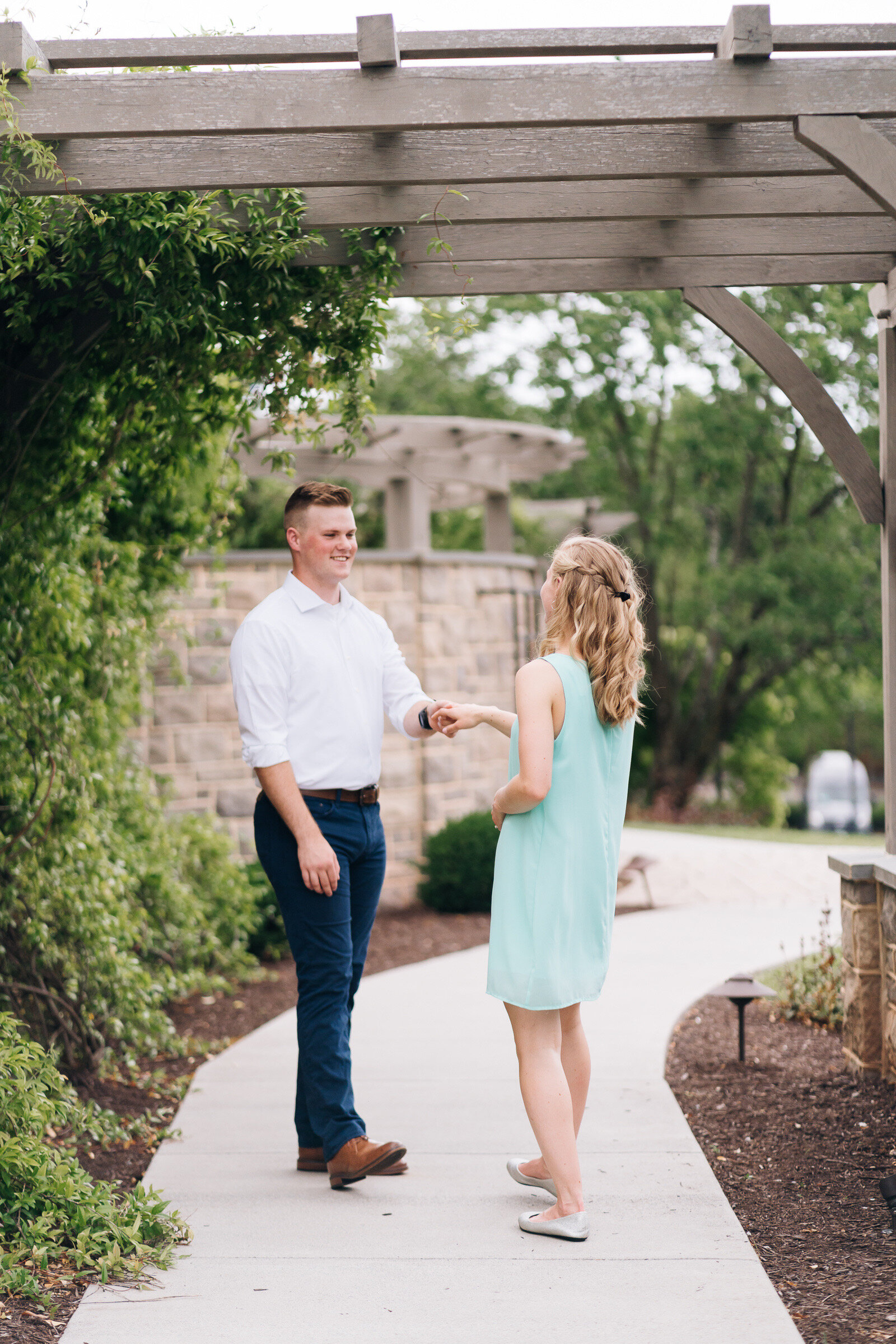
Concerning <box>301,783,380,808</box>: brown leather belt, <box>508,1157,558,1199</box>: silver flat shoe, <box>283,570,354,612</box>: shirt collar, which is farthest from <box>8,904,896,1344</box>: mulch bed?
<box>283,570,354,612</box>: shirt collar

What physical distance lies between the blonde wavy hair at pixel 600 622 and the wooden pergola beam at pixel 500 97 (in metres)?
1.06

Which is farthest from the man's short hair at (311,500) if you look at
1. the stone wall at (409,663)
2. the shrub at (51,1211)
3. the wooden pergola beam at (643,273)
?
the stone wall at (409,663)

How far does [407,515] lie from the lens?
8.77 metres

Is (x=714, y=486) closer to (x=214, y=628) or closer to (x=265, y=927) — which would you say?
(x=214, y=628)

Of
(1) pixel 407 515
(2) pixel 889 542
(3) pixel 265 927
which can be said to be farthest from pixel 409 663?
(2) pixel 889 542

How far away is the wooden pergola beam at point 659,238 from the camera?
164 inches

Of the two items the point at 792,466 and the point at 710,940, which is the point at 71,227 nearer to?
the point at 710,940

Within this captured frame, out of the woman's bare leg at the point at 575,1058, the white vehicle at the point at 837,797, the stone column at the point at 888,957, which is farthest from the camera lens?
the white vehicle at the point at 837,797

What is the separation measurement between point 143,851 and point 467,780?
353 centimetres

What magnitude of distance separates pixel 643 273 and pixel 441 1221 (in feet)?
10.6

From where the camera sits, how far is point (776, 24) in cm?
304

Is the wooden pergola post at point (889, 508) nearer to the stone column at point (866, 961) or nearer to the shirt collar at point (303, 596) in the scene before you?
the stone column at point (866, 961)

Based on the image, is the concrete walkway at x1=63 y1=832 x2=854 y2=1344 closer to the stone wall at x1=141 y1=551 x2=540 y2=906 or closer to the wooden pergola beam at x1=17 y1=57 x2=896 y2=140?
the stone wall at x1=141 y1=551 x2=540 y2=906

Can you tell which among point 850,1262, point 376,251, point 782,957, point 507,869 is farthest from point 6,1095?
point 782,957
